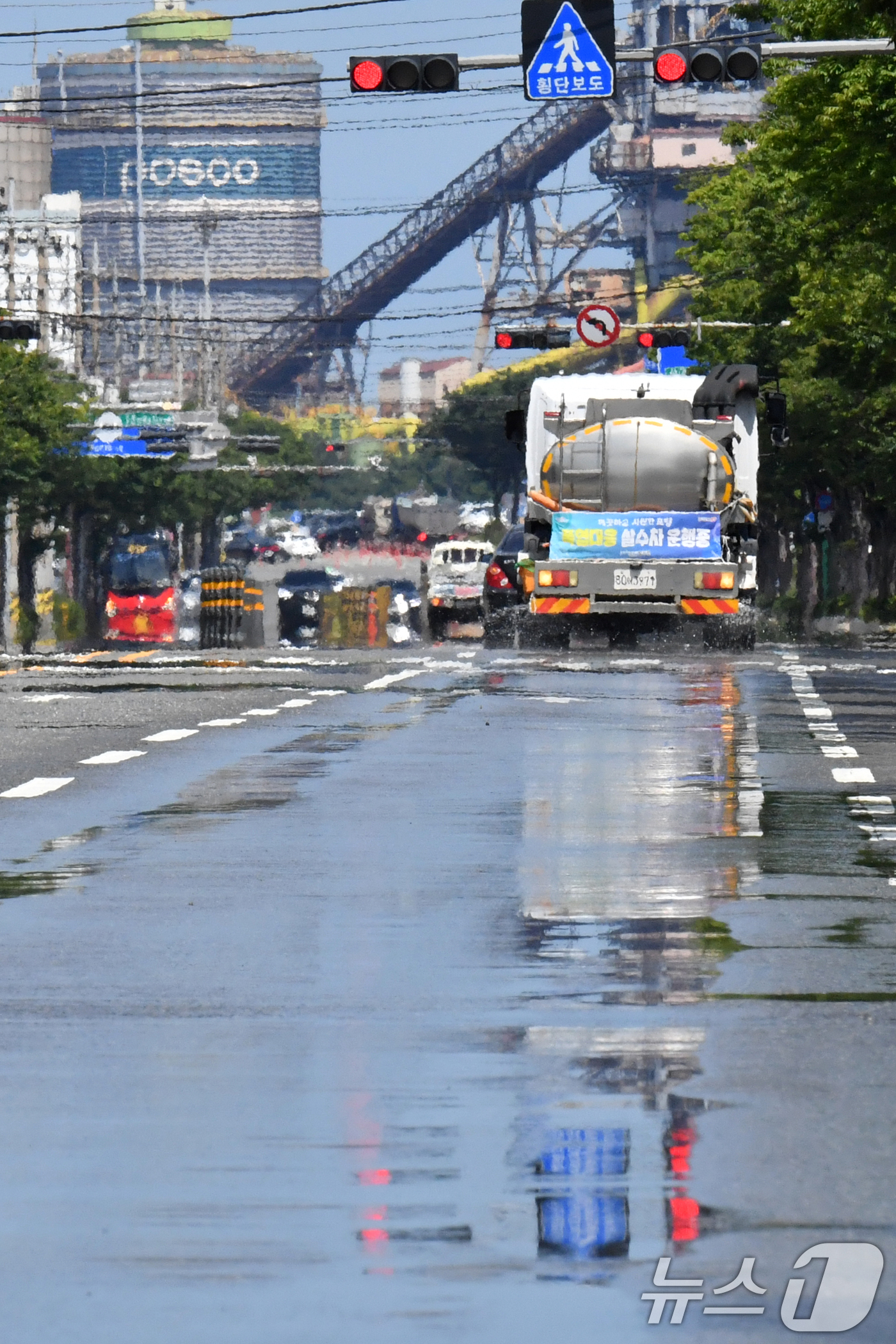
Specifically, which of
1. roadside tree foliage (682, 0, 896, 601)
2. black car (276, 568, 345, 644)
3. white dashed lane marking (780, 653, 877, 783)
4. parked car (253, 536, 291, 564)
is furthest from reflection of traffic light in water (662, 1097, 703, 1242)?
parked car (253, 536, 291, 564)

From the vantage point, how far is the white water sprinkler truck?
4572 cm

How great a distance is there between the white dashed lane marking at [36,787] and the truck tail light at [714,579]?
2634 cm

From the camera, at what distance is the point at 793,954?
11.0 m

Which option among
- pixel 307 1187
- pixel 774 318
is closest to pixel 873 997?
pixel 307 1187

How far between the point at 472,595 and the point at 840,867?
55584 mm

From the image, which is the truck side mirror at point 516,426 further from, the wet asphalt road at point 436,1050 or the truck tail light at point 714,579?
the wet asphalt road at point 436,1050

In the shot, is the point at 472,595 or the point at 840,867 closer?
the point at 840,867

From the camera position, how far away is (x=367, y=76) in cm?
3148

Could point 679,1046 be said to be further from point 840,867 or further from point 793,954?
point 840,867

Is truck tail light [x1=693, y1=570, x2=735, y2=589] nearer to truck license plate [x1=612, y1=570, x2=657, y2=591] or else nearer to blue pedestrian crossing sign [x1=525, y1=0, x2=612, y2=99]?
truck license plate [x1=612, y1=570, x2=657, y2=591]

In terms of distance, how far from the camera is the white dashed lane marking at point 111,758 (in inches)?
838

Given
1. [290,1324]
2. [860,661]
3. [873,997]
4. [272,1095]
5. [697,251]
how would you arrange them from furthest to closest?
[697,251] < [860,661] < [873,997] < [272,1095] < [290,1324]

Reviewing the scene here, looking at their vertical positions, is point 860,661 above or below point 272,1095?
below

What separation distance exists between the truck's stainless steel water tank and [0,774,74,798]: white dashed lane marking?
26038 millimetres
